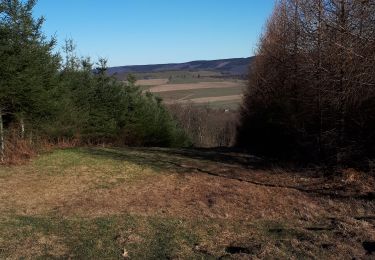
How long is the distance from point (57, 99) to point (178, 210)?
11.7 m

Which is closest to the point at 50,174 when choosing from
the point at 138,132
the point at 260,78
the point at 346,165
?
the point at 346,165

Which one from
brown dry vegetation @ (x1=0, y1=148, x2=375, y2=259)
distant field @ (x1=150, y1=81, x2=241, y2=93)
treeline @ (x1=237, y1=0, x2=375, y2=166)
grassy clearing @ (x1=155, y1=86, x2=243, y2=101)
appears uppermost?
treeline @ (x1=237, y1=0, x2=375, y2=166)

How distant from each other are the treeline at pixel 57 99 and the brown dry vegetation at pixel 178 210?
6.77 feet

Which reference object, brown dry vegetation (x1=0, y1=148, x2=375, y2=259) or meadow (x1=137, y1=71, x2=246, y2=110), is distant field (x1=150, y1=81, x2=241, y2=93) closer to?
meadow (x1=137, y1=71, x2=246, y2=110)

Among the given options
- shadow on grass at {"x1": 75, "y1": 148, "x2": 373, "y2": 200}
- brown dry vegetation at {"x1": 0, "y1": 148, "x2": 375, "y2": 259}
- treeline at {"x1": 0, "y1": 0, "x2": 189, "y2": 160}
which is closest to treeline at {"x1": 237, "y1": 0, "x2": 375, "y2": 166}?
brown dry vegetation at {"x1": 0, "y1": 148, "x2": 375, "y2": 259}

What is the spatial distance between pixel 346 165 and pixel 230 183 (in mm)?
3427

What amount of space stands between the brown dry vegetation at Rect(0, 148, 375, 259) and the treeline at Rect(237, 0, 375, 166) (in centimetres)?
129

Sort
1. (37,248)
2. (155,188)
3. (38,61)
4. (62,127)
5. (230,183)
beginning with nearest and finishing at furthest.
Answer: (37,248), (155,188), (230,183), (38,61), (62,127)

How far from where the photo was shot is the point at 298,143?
15.7 meters

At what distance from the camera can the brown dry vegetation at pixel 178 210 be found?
6320mm

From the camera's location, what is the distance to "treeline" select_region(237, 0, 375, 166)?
1065cm

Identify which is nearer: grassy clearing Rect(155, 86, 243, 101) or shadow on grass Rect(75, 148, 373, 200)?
shadow on grass Rect(75, 148, 373, 200)

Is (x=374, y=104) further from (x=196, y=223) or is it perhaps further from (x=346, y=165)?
(x=196, y=223)

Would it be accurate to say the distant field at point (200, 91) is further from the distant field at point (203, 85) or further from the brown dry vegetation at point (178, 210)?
the brown dry vegetation at point (178, 210)
